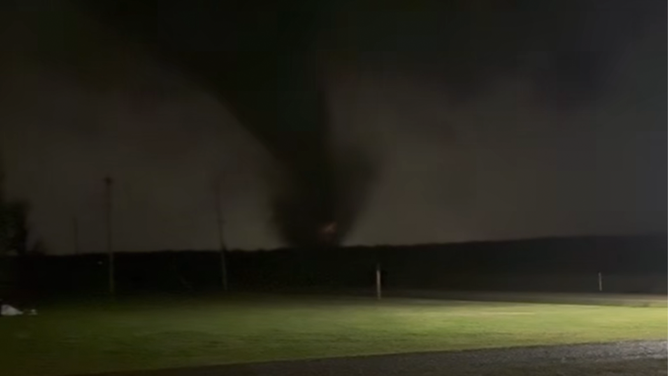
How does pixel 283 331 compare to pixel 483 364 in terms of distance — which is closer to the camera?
pixel 483 364

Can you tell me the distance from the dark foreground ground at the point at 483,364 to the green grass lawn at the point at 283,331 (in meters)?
1.58

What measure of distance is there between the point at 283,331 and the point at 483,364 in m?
8.49

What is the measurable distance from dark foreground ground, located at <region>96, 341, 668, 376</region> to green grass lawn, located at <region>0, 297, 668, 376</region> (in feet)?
5.20

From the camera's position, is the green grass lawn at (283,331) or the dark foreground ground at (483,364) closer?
the dark foreground ground at (483,364)

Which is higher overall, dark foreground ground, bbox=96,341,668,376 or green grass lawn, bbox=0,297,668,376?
green grass lawn, bbox=0,297,668,376

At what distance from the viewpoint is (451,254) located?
78875 mm

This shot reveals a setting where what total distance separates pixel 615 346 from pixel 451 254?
61.0m

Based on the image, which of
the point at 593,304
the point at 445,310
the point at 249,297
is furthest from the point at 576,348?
the point at 249,297

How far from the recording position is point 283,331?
23.7 meters

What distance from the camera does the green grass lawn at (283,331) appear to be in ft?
61.0

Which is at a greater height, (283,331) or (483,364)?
(283,331)

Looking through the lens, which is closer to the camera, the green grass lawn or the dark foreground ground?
the dark foreground ground

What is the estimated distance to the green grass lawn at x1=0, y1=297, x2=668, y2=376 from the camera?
1858 centimetres

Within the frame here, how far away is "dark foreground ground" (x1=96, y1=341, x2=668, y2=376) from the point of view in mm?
15047
